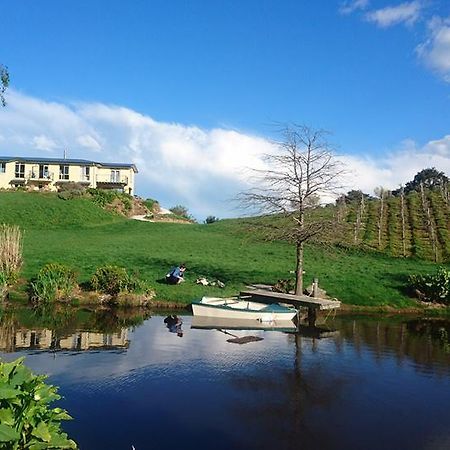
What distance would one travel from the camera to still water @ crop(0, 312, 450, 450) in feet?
36.8

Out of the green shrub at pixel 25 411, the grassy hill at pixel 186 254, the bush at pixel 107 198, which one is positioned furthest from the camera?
the bush at pixel 107 198

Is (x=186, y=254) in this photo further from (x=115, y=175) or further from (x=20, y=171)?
(x=20, y=171)

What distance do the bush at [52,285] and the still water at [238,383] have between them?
11.2 feet

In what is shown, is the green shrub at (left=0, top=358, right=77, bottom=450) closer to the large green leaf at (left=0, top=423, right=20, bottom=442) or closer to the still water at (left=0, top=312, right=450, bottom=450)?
the large green leaf at (left=0, top=423, right=20, bottom=442)

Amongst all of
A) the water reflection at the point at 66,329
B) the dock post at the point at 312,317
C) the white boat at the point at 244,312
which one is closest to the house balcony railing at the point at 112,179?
the water reflection at the point at 66,329

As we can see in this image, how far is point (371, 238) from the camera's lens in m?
50.2

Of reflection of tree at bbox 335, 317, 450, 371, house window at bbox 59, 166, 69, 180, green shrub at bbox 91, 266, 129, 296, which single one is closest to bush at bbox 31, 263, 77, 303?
green shrub at bbox 91, 266, 129, 296

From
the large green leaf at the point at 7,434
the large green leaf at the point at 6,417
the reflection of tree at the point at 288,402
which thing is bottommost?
the reflection of tree at the point at 288,402

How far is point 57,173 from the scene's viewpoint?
261ft

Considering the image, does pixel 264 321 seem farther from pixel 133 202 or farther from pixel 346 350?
pixel 133 202

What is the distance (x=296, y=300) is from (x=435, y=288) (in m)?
9.88

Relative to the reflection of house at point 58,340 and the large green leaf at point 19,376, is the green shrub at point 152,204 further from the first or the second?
the large green leaf at point 19,376

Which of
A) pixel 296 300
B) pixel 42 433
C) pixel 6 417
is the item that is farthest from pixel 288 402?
pixel 296 300

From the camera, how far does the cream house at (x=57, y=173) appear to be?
255 feet
